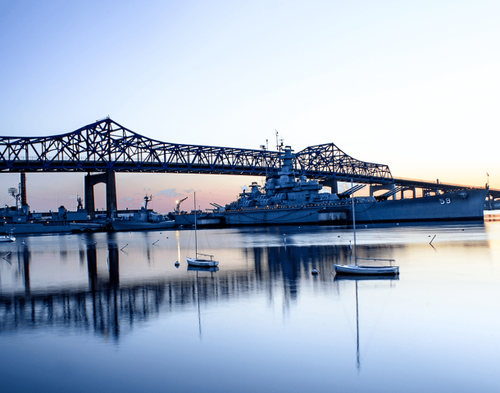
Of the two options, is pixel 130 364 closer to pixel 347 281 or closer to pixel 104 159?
pixel 347 281

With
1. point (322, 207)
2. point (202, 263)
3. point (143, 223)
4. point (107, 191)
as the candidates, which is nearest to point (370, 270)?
point (202, 263)

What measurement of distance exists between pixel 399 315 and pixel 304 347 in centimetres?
396

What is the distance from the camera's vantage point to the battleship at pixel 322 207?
63.2 m

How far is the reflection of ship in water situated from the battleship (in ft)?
108

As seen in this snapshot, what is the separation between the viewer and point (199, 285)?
18.4 meters

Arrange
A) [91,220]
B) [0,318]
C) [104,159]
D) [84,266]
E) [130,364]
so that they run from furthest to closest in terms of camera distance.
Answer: [104,159] < [91,220] < [84,266] < [0,318] < [130,364]

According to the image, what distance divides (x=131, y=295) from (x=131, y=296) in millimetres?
227

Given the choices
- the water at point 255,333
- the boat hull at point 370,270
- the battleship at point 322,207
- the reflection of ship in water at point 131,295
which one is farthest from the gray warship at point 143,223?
the boat hull at point 370,270

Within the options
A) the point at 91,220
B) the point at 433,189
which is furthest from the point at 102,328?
the point at 433,189

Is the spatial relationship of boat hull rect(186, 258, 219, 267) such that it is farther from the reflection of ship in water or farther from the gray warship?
the gray warship

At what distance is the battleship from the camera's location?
63219mm

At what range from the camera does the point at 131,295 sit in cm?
1658

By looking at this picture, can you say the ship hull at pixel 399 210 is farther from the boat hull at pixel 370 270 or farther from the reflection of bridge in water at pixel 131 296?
the boat hull at pixel 370 270

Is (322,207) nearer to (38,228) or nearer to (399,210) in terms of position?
(399,210)
